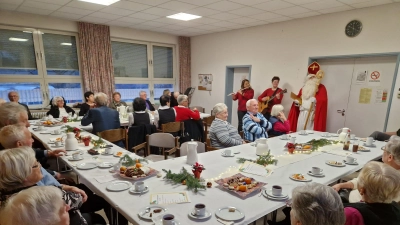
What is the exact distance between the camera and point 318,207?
3.04ft

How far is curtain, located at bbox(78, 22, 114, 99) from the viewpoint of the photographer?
5.45m

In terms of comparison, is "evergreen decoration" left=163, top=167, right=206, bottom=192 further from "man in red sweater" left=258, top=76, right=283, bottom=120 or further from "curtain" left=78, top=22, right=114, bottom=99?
"curtain" left=78, top=22, right=114, bottom=99

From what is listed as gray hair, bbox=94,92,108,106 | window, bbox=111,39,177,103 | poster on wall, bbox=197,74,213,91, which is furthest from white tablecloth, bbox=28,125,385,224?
poster on wall, bbox=197,74,213,91

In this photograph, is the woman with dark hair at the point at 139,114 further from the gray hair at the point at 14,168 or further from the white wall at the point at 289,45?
the white wall at the point at 289,45

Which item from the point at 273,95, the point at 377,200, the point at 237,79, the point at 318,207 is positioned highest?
the point at 237,79

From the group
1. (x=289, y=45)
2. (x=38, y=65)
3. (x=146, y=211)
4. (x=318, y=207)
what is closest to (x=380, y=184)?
(x=318, y=207)

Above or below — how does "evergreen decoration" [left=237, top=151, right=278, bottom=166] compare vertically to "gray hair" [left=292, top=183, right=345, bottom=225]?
below

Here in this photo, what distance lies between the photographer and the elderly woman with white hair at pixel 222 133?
2814mm

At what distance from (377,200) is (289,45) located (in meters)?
4.46

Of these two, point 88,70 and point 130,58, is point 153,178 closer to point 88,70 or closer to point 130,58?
point 88,70

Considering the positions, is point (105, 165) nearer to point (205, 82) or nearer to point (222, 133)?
point (222, 133)

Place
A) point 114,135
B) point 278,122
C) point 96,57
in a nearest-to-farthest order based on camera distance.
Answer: point 114,135 → point 278,122 → point 96,57

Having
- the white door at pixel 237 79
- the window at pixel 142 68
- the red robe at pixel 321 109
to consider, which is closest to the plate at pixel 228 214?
the red robe at pixel 321 109

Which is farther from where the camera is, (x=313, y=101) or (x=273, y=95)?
(x=273, y=95)
